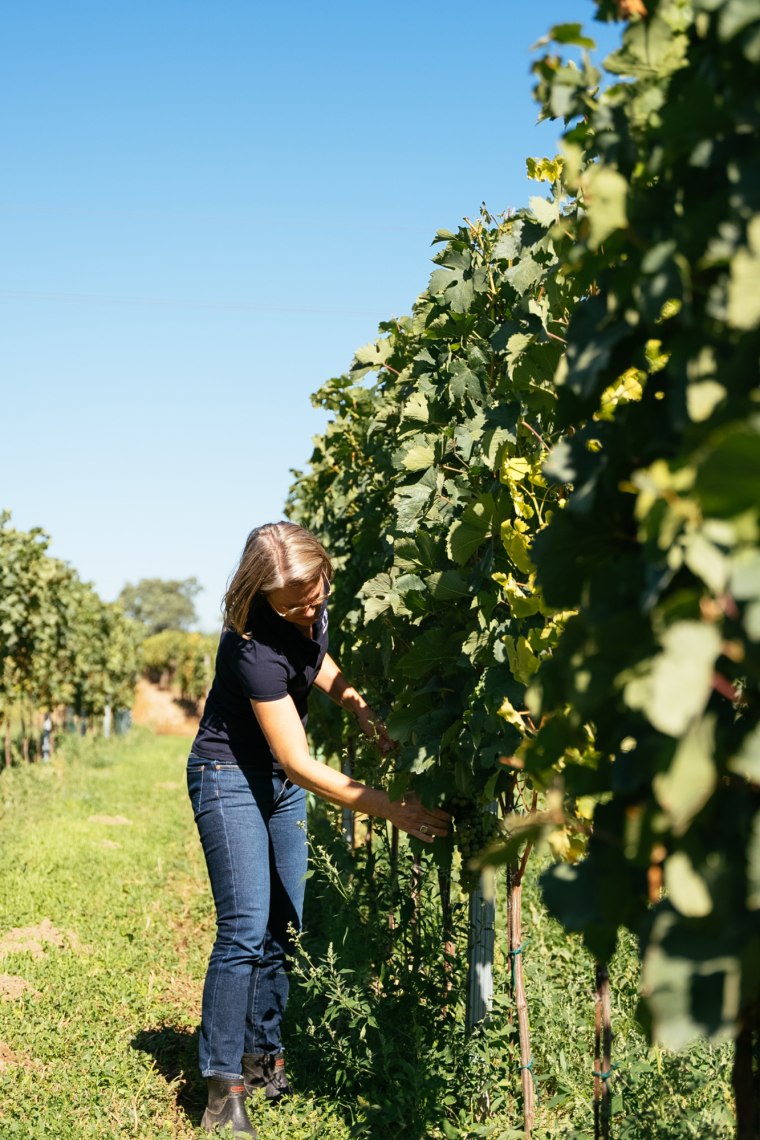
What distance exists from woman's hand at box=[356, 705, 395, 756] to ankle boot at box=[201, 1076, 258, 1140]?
1149mm

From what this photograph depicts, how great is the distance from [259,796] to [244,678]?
0.53 meters

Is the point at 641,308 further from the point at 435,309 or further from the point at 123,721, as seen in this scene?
the point at 123,721

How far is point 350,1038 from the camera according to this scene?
11.8ft

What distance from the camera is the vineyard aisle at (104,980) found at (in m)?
3.61

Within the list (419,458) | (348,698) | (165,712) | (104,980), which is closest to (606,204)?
(419,458)

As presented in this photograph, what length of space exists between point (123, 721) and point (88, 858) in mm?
22285

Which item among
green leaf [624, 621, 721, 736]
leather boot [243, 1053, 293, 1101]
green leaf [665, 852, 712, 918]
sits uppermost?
green leaf [624, 621, 721, 736]

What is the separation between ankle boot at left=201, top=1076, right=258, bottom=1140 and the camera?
338cm

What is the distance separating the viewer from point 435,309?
11.7ft

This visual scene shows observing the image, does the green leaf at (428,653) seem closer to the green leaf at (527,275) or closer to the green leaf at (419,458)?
the green leaf at (419,458)

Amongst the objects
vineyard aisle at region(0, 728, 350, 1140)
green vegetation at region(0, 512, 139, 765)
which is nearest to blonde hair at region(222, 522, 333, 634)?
vineyard aisle at region(0, 728, 350, 1140)

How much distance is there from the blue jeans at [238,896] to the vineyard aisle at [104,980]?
274mm

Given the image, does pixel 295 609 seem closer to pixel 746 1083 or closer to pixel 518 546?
pixel 518 546

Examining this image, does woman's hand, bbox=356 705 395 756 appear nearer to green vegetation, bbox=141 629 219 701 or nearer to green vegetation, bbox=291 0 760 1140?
green vegetation, bbox=291 0 760 1140
